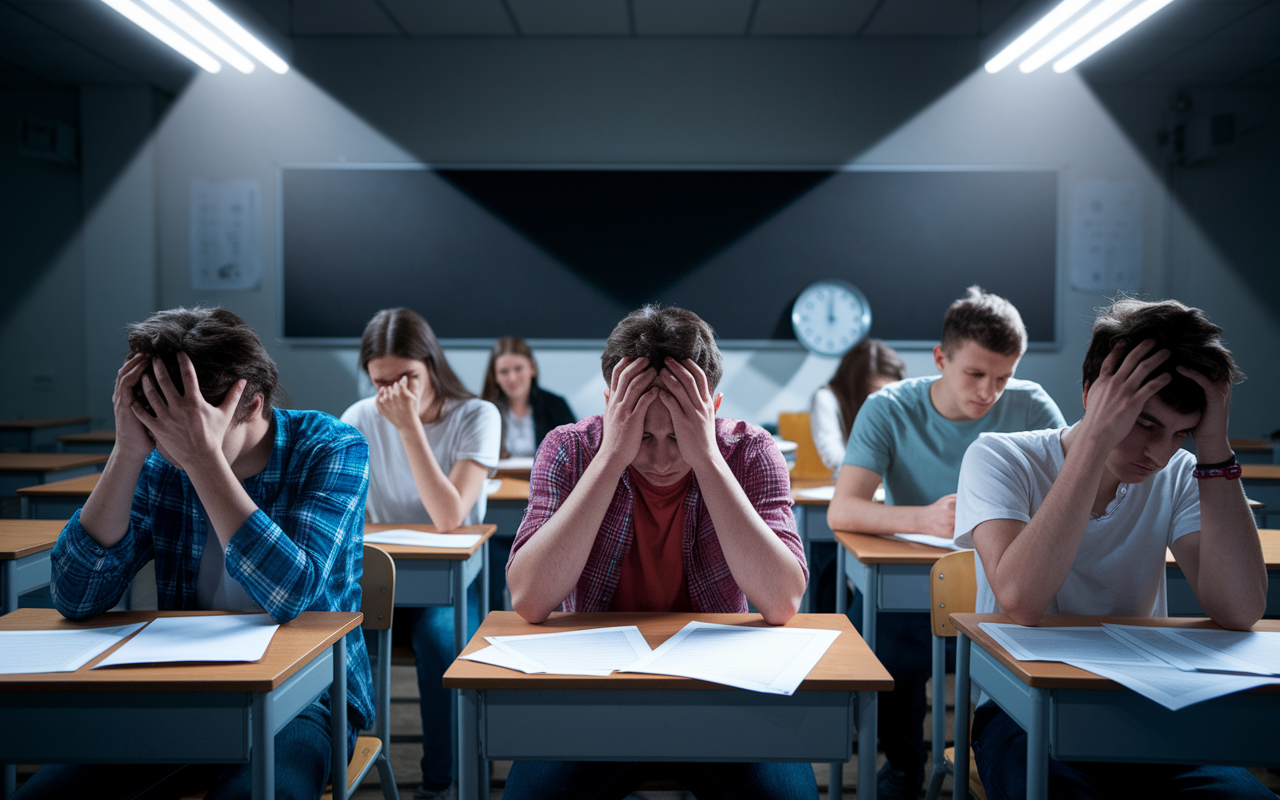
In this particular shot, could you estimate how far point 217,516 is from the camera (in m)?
1.14

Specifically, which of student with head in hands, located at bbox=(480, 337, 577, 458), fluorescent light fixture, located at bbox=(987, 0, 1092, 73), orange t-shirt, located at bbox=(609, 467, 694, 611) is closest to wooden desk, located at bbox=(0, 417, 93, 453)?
student with head in hands, located at bbox=(480, 337, 577, 458)

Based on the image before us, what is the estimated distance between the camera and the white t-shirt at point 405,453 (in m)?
2.25

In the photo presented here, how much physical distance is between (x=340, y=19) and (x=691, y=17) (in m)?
1.87

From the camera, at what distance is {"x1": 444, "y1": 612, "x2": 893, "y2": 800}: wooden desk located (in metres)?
0.96

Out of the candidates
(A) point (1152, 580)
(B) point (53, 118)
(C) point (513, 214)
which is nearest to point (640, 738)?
(A) point (1152, 580)

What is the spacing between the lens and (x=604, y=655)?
104 cm

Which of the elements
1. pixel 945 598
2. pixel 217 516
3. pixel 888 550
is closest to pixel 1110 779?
pixel 945 598

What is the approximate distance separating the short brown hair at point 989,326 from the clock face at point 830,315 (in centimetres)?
219

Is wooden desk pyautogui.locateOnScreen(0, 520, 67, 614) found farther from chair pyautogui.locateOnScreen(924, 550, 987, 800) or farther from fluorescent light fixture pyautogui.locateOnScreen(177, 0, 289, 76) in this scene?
fluorescent light fixture pyautogui.locateOnScreen(177, 0, 289, 76)

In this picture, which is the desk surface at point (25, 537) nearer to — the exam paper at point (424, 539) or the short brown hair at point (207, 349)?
the exam paper at point (424, 539)

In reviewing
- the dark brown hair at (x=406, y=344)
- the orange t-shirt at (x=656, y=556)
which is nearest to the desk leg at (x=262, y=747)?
the orange t-shirt at (x=656, y=556)

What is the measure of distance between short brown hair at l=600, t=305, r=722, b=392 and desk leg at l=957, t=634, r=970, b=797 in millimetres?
597

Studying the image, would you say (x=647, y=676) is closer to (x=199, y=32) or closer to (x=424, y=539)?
(x=424, y=539)

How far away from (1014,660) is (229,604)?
1231mm
